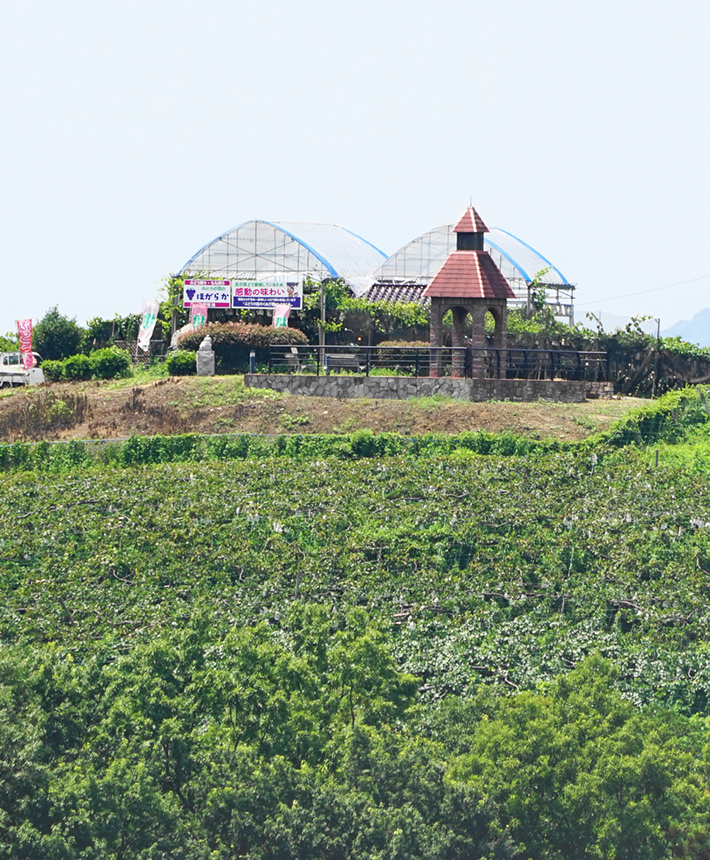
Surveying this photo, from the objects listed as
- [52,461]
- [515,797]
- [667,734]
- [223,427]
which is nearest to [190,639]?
[515,797]

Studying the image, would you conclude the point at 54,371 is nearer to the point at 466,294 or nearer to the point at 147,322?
the point at 147,322

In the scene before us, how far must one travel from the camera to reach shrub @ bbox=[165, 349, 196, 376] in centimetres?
3866

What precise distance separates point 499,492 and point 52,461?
35.7 feet

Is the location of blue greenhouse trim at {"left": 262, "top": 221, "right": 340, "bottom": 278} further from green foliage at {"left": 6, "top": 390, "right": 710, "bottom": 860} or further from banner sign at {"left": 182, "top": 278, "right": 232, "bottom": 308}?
green foliage at {"left": 6, "top": 390, "right": 710, "bottom": 860}

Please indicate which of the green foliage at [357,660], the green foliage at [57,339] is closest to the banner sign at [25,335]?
the green foliage at [57,339]

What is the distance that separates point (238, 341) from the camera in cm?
3912

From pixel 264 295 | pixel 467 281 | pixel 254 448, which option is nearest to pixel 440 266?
pixel 264 295

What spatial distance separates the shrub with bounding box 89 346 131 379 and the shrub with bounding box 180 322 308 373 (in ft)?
7.48

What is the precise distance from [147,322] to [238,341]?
366 inches

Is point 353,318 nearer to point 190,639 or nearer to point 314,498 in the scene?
point 314,498

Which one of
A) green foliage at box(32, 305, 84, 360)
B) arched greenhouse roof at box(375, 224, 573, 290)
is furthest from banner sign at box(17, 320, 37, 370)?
arched greenhouse roof at box(375, 224, 573, 290)

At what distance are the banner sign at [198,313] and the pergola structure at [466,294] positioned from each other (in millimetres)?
10039

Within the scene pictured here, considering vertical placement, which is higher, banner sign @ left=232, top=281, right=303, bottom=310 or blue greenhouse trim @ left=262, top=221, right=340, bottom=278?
blue greenhouse trim @ left=262, top=221, right=340, bottom=278

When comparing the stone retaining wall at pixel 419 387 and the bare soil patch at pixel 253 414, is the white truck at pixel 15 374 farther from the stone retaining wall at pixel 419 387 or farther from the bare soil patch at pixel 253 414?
the stone retaining wall at pixel 419 387
